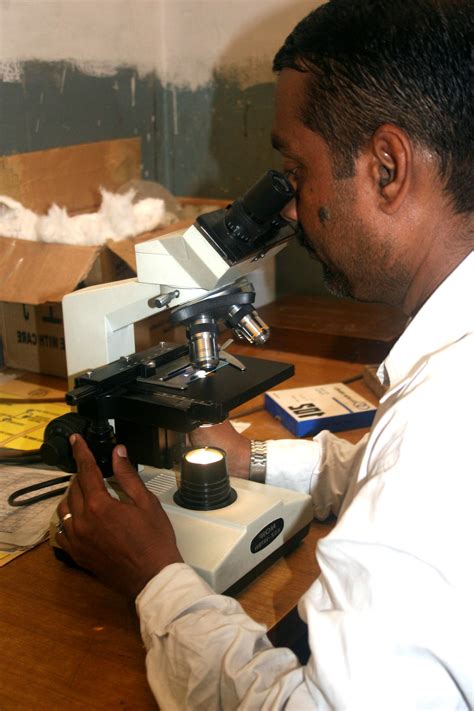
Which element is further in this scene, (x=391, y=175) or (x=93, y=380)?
(x=93, y=380)

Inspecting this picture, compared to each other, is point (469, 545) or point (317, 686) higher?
point (469, 545)

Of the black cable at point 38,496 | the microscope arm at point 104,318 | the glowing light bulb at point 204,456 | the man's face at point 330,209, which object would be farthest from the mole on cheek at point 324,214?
the black cable at point 38,496

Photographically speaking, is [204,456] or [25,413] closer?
[204,456]

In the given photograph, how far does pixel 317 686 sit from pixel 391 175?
56cm

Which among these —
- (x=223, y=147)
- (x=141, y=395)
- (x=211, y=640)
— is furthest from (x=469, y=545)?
(x=223, y=147)

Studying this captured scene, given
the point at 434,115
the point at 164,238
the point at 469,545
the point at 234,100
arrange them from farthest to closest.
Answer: the point at 234,100 → the point at 164,238 → the point at 434,115 → the point at 469,545

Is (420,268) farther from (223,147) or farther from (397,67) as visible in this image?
(223,147)

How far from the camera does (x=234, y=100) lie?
8.48ft

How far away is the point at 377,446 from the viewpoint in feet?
2.67

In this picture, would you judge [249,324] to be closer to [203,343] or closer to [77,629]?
[203,343]

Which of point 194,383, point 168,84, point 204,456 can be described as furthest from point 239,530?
point 168,84

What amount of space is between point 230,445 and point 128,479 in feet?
0.94

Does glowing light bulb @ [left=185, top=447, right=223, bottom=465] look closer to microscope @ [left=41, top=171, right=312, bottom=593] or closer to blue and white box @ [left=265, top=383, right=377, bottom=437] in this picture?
microscope @ [left=41, top=171, right=312, bottom=593]

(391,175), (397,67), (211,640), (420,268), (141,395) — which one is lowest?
(211,640)
